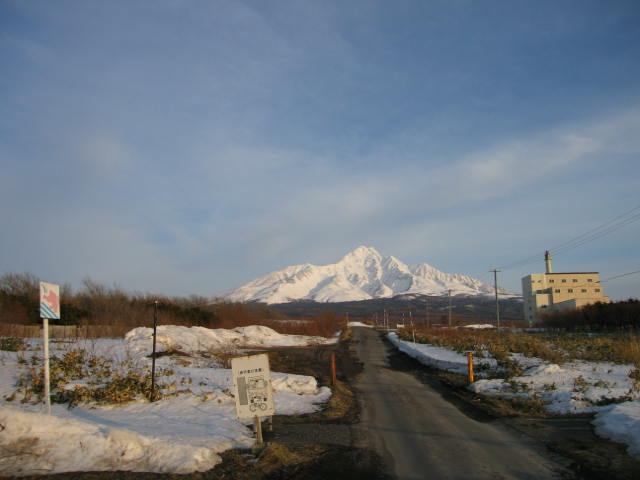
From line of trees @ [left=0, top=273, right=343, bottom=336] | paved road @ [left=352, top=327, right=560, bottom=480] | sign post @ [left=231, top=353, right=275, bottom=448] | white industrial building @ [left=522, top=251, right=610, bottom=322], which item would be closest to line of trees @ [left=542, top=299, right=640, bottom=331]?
line of trees @ [left=0, top=273, right=343, bottom=336]

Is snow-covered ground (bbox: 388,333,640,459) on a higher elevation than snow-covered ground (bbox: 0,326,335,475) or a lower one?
lower

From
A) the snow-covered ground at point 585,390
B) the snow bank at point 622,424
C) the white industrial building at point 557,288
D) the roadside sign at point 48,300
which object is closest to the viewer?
the roadside sign at point 48,300

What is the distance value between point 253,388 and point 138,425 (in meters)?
2.74

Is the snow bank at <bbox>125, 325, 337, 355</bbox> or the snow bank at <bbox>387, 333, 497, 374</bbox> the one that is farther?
the snow bank at <bbox>125, 325, 337, 355</bbox>

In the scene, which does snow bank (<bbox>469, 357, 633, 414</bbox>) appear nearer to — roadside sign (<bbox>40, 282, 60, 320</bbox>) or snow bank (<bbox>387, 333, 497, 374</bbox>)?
snow bank (<bbox>387, 333, 497, 374</bbox>)

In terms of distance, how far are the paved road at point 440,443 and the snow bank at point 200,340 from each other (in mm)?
12692

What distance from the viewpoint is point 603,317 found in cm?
5766

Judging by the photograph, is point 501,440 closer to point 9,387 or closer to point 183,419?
point 183,419

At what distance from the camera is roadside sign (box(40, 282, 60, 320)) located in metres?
7.74

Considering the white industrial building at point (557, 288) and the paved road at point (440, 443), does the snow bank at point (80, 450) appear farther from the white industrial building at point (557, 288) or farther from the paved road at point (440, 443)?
the white industrial building at point (557, 288)

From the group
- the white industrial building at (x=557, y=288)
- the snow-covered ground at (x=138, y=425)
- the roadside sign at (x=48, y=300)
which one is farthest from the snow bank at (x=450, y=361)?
the white industrial building at (x=557, y=288)

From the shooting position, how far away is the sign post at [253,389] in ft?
25.0

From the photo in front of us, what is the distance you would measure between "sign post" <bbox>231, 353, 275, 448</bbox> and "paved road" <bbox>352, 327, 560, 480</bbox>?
208 cm

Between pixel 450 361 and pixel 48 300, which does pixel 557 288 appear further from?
pixel 48 300
